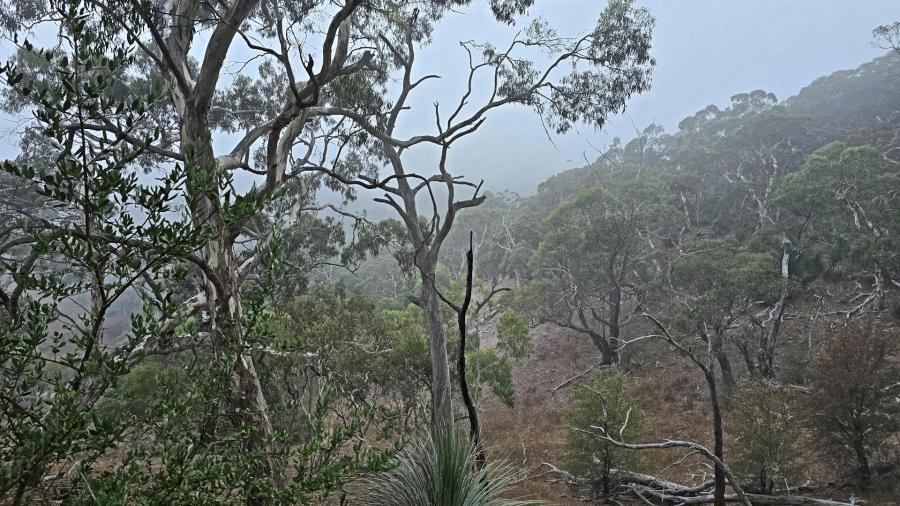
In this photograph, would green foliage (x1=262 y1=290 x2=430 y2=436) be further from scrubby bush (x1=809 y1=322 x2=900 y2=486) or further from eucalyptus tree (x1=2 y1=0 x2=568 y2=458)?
scrubby bush (x1=809 y1=322 x2=900 y2=486)

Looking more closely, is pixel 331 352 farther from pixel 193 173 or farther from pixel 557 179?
pixel 557 179

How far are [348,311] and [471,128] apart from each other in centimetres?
536

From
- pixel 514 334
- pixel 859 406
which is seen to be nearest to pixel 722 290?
pixel 514 334

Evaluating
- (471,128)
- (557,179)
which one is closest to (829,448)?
(471,128)

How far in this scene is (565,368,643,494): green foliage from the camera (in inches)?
370

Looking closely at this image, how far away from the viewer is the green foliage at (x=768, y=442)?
27.0 feet

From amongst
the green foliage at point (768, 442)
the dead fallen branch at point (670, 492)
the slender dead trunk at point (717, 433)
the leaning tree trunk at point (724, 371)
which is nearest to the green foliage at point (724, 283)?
the leaning tree trunk at point (724, 371)

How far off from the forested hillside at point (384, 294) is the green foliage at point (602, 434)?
0.22ft

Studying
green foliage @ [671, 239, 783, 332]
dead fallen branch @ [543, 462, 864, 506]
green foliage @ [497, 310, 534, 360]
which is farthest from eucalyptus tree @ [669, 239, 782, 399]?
dead fallen branch @ [543, 462, 864, 506]

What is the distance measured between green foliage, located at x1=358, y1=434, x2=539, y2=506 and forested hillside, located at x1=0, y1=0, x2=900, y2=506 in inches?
0.7

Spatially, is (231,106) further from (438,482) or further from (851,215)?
(851,215)

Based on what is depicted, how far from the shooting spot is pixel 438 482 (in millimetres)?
3270

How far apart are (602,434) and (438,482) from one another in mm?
6917

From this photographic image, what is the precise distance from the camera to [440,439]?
11.3 ft
